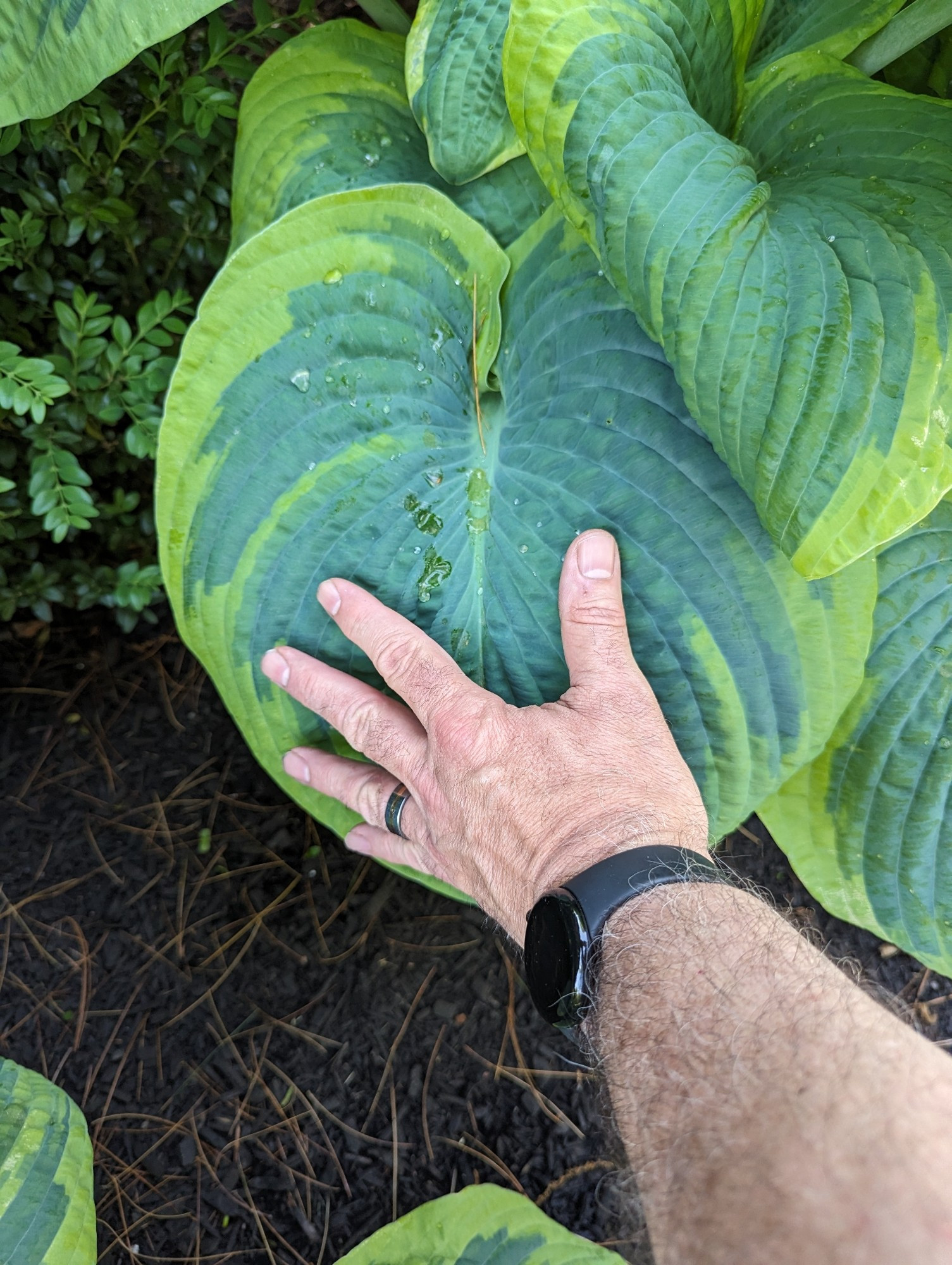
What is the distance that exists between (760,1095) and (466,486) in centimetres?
54

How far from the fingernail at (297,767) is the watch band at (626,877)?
0.32m

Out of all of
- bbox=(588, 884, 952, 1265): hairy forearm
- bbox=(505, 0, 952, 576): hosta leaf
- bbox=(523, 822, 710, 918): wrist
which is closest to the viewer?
bbox=(588, 884, 952, 1265): hairy forearm

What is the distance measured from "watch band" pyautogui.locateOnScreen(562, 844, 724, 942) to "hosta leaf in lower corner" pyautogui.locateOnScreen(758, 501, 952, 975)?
329mm

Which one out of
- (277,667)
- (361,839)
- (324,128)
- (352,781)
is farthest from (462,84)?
(361,839)

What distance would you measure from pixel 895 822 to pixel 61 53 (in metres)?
1.01

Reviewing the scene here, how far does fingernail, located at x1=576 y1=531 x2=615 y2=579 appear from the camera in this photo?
739 mm

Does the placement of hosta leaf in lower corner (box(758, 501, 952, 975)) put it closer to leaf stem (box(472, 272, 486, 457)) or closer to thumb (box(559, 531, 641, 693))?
thumb (box(559, 531, 641, 693))

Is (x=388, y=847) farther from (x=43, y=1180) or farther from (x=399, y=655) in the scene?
(x=43, y=1180)

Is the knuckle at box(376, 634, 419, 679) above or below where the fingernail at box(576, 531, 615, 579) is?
below

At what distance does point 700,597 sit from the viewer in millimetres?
760

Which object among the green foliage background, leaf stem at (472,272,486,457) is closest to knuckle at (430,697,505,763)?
leaf stem at (472,272,486,457)

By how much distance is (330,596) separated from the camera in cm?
80

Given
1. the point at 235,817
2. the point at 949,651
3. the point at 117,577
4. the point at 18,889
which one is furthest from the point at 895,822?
the point at 18,889

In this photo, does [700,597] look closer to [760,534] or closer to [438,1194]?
[760,534]
